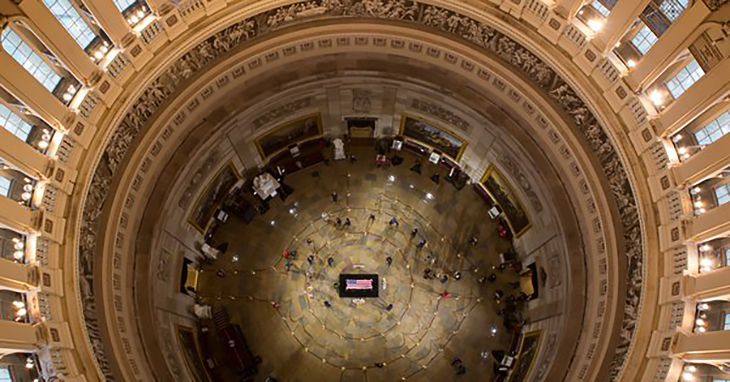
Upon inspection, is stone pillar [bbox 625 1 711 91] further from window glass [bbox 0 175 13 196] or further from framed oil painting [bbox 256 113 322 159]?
window glass [bbox 0 175 13 196]

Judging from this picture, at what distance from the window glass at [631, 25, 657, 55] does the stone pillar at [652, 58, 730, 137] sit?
247cm

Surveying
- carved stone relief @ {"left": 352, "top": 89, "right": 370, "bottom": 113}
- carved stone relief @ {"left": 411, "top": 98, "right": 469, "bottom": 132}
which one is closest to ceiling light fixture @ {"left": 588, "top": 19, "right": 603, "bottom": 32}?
carved stone relief @ {"left": 411, "top": 98, "right": 469, "bottom": 132}

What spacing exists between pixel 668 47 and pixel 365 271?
19597 mm

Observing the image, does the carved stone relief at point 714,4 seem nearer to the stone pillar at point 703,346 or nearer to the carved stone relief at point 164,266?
the stone pillar at point 703,346

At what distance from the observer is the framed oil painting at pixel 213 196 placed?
1038 inches

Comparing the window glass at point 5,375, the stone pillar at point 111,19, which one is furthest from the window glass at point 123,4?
A: the window glass at point 5,375

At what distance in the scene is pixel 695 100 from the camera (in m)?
15.6

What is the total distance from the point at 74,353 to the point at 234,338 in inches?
414

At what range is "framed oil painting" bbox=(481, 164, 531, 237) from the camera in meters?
26.9

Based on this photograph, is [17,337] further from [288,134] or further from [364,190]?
[364,190]

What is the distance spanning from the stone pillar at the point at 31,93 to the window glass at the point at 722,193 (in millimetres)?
24506

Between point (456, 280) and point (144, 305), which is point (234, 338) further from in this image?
point (456, 280)

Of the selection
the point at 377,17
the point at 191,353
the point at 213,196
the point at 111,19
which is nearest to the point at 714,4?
the point at 377,17

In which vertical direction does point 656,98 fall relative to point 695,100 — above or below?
above
